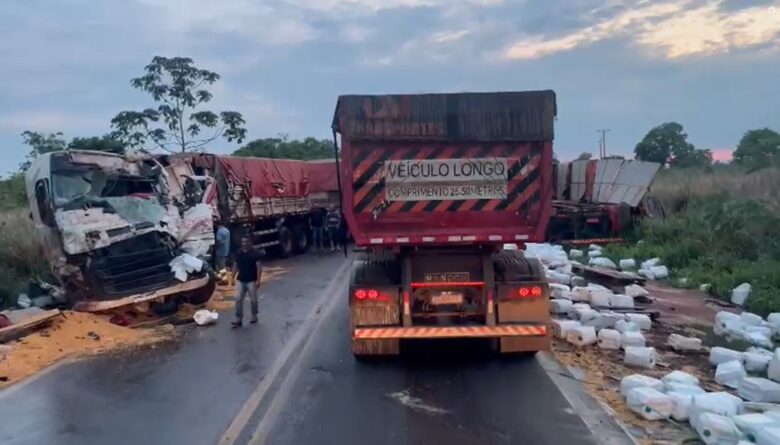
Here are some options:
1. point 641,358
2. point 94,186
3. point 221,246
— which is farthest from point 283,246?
point 641,358

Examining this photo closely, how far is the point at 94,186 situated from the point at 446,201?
7062mm

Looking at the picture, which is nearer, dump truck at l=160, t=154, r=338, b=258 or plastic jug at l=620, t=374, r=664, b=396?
plastic jug at l=620, t=374, r=664, b=396

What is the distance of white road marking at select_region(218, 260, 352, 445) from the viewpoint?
6508 mm

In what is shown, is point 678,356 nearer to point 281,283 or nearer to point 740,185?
point 281,283

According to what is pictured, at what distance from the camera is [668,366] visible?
28.0 feet

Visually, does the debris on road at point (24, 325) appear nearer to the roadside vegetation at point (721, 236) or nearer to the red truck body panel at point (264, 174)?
the red truck body panel at point (264, 174)

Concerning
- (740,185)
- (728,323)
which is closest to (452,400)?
(728,323)

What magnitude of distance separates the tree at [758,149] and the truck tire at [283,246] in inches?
589

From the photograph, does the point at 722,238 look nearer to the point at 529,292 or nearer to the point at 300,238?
the point at 529,292

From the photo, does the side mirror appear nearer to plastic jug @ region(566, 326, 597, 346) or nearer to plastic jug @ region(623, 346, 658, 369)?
plastic jug @ region(566, 326, 597, 346)

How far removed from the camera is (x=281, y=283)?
17.3 m

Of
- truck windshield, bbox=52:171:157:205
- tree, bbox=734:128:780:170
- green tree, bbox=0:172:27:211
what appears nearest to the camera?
truck windshield, bbox=52:171:157:205

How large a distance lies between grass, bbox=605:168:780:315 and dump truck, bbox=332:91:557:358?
5.48m

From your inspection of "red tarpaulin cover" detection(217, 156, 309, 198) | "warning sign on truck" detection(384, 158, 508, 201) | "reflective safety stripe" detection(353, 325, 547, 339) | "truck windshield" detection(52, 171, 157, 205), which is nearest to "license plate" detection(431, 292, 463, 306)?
"reflective safety stripe" detection(353, 325, 547, 339)
